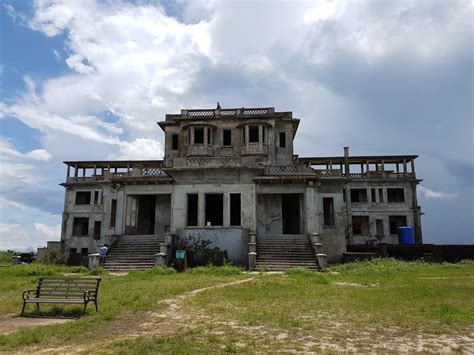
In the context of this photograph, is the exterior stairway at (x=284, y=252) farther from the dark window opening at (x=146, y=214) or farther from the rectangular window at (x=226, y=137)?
the rectangular window at (x=226, y=137)

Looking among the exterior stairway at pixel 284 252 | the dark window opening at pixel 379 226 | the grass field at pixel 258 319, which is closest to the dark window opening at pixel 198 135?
the exterior stairway at pixel 284 252

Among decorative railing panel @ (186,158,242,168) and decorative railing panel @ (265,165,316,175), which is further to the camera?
decorative railing panel @ (265,165,316,175)

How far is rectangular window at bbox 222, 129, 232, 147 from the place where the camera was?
3228cm

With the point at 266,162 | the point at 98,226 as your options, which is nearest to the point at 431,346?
the point at 266,162

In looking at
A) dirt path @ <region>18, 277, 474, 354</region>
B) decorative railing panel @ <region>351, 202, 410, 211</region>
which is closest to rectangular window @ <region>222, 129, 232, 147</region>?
decorative railing panel @ <region>351, 202, 410, 211</region>

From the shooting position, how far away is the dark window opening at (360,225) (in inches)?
1645

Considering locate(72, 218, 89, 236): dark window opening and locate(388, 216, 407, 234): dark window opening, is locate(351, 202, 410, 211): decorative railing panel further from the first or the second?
locate(72, 218, 89, 236): dark window opening

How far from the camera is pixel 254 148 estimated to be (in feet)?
102

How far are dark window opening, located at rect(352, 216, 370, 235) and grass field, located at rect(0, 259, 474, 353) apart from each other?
27.2 meters

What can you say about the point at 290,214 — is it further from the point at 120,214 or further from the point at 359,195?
the point at 359,195

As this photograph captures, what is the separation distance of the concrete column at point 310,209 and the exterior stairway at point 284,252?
0.77 metres

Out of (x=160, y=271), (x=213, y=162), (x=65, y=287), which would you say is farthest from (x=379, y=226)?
(x=65, y=287)

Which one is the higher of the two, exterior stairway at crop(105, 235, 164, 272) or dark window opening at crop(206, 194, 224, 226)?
dark window opening at crop(206, 194, 224, 226)

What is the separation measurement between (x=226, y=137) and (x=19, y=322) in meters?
25.3
